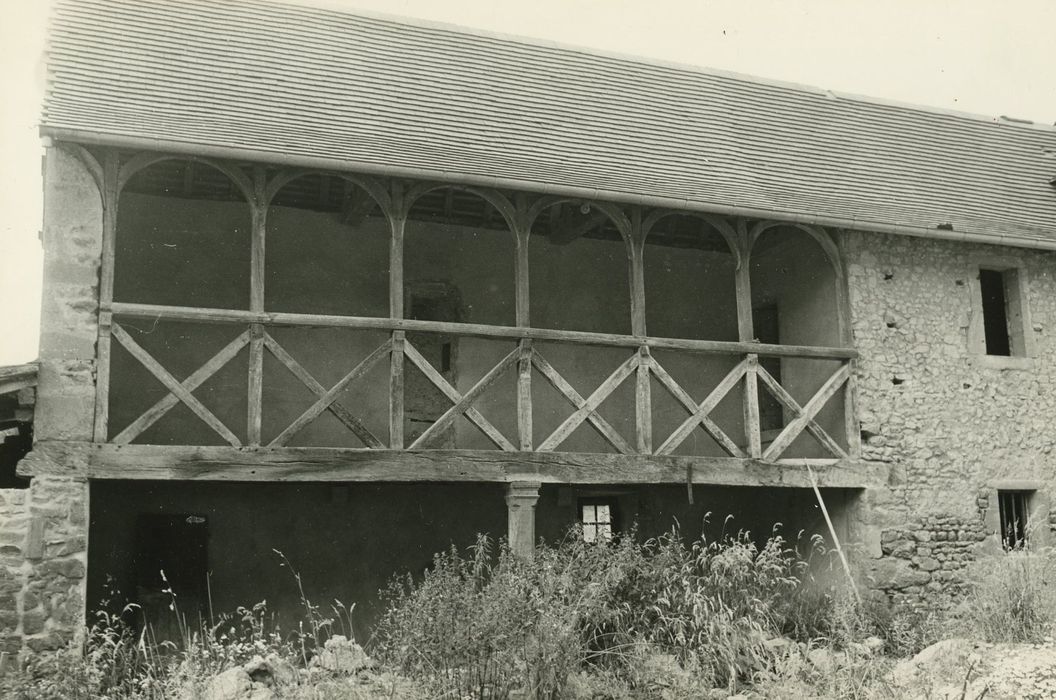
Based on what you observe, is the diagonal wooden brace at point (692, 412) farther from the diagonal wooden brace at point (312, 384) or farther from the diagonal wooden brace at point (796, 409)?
the diagonal wooden brace at point (312, 384)

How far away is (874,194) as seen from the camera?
12055 mm

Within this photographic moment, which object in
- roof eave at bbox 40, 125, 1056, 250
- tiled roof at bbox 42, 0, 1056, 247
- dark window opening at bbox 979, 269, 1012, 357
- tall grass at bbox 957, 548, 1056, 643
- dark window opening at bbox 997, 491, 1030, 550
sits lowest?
tall grass at bbox 957, 548, 1056, 643

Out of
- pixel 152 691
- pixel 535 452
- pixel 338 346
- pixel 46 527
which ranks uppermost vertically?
pixel 338 346

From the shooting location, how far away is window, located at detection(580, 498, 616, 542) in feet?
42.3

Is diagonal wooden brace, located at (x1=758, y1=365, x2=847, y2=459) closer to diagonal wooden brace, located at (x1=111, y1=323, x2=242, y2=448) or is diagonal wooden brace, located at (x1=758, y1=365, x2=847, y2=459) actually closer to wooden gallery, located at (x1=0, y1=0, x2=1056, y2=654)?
wooden gallery, located at (x1=0, y1=0, x2=1056, y2=654)

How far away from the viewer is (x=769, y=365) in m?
13.0

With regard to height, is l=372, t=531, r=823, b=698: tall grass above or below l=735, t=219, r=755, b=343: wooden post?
below

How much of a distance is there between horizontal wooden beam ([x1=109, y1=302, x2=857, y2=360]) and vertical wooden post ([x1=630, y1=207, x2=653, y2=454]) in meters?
0.15

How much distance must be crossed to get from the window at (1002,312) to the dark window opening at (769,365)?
2.23 metres

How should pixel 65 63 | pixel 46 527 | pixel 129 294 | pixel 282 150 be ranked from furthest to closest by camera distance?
pixel 129 294
pixel 65 63
pixel 282 150
pixel 46 527

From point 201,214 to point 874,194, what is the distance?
7.05 m

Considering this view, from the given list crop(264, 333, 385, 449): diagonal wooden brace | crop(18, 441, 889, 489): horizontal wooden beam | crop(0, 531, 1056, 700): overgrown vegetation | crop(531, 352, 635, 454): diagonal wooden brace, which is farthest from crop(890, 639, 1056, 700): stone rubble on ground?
crop(264, 333, 385, 449): diagonal wooden brace

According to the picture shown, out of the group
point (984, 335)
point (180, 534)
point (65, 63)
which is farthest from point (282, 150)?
point (984, 335)

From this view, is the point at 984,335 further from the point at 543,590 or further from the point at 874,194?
the point at 543,590
